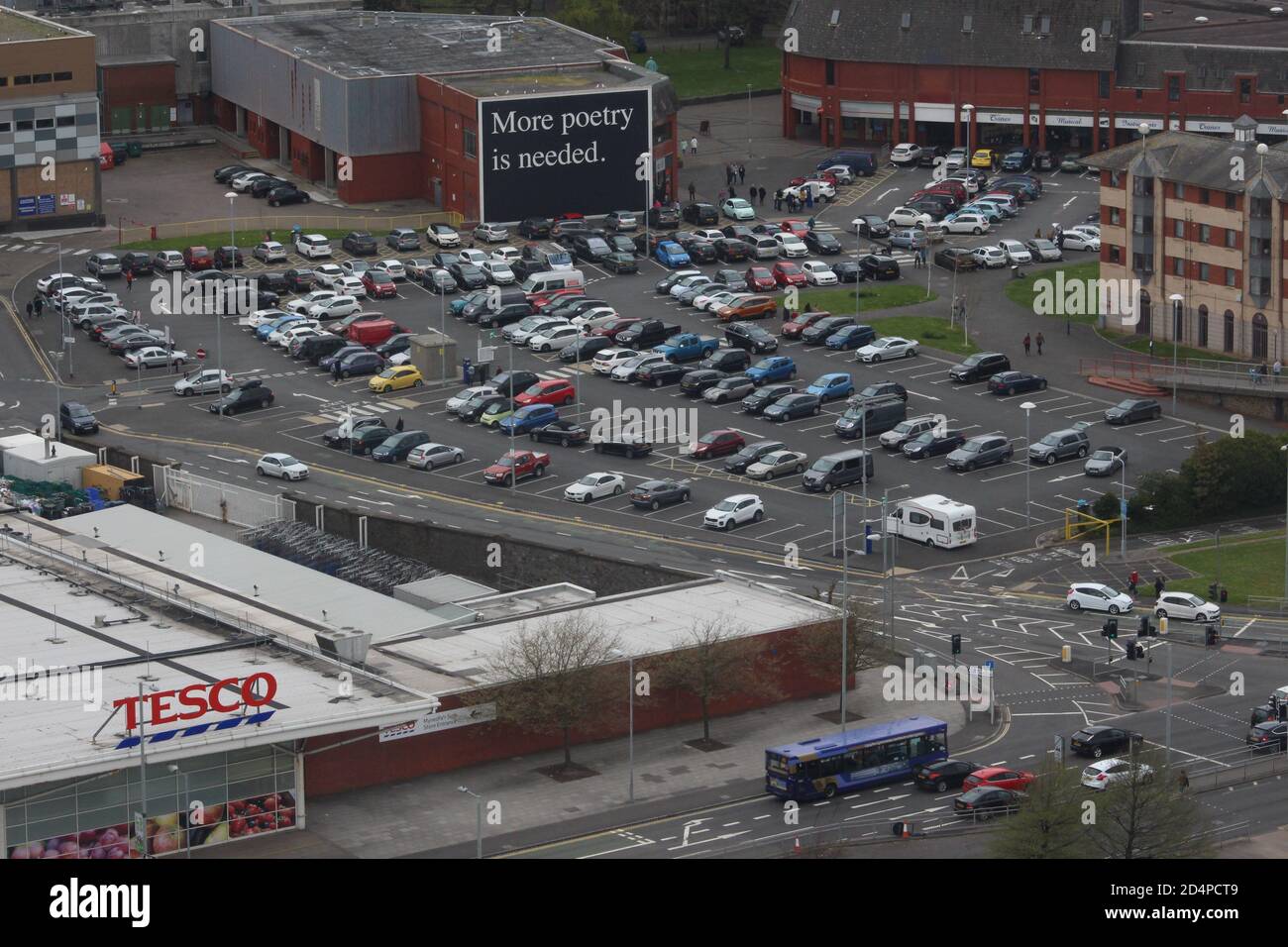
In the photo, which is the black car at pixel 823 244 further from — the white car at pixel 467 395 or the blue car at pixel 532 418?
the blue car at pixel 532 418

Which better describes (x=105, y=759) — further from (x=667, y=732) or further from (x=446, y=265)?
(x=446, y=265)

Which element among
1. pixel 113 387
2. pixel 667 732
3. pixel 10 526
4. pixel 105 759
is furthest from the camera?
pixel 113 387

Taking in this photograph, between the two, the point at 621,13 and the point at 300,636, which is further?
the point at 621,13

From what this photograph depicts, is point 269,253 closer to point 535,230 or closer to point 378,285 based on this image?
point 378,285

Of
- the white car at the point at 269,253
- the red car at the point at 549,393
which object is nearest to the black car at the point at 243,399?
the red car at the point at 549,393

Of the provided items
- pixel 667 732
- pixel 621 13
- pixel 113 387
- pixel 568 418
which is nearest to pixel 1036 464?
pixel 568 418
